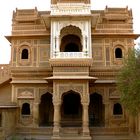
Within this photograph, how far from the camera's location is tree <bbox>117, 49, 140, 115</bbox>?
16.1m

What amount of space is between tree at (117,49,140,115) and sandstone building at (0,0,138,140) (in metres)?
2.87

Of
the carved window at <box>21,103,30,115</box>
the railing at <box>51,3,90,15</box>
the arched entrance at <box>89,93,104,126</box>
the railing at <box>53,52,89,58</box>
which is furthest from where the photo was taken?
the arched entrance at <box>89,93,104,126</box>

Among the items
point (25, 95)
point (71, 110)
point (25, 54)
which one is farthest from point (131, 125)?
point (25, 54)

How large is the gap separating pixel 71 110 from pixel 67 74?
3.90m

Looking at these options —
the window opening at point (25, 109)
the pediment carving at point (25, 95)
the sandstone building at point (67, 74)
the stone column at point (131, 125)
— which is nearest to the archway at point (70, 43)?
the sandstone building at point (67, 74)

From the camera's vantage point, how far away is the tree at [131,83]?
52.9 feet

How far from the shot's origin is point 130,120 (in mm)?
20750

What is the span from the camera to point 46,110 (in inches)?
886

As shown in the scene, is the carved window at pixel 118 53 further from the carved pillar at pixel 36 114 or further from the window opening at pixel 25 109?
the window opening at pixel 25 109

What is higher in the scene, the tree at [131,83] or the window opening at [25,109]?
the tree at [131,83]

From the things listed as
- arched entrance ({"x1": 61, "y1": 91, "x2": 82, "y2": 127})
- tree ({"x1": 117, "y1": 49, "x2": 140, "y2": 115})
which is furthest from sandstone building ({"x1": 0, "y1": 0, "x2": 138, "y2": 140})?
tree ({"x1": 117, "y1": 49, "x2": 140, "y2": 115})

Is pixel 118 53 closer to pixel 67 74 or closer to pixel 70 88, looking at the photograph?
pixel 67 74

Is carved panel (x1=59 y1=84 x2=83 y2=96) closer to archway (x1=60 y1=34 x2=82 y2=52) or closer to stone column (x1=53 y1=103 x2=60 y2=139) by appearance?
stone column (x1=53 y1=103 x2=60 y2=139)

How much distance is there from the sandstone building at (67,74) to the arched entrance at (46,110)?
0.06 meters
